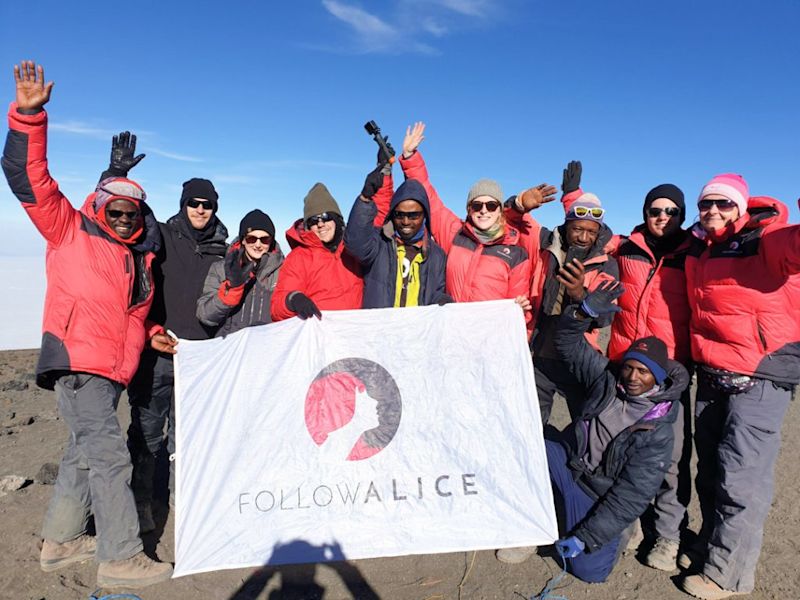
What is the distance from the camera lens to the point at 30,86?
3.84 meters

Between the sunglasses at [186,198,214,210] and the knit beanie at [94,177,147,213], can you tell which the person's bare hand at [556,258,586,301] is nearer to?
the sunglasses at [186,198,214,210]

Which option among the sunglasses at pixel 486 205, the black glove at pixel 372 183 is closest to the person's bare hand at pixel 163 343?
the black glove at pixel 372 183

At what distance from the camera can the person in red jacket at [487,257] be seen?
4.96 meters

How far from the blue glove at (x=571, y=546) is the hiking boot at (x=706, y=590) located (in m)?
0.96

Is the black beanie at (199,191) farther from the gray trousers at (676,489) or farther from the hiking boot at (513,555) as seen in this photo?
the gray trousers at (676,489)

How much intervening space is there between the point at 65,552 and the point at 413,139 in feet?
16.8

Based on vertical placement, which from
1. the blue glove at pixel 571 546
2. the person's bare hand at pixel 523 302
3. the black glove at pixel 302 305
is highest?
the person's bare hand at pixel 523 302

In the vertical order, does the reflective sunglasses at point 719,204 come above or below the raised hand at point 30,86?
below

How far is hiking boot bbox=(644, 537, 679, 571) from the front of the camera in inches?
193

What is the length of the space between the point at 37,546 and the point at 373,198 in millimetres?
4528

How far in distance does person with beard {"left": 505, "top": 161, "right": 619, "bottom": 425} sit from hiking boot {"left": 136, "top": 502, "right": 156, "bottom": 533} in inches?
164

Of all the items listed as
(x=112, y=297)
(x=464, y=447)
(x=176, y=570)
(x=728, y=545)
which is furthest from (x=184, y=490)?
(x=728, y=545)

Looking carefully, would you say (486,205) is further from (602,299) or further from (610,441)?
(610,441)

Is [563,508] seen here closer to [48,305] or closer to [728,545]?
[728,545]
